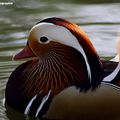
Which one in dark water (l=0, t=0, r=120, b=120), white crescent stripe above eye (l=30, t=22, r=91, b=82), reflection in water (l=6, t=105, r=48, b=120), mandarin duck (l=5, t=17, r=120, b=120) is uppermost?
white crescent stripe above eye (l=30, t=22, r=91, b=82)

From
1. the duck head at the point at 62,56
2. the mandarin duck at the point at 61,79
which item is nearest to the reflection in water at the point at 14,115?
the mandarin duck at the point at 61,79

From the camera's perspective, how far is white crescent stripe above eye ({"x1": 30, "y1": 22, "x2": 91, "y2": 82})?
17.3 feet

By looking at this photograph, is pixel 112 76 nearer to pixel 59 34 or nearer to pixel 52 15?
pixel 59 34

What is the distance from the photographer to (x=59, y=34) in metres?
5.29

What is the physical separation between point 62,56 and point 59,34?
0.55 ft

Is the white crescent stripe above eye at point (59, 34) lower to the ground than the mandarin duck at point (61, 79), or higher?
higher

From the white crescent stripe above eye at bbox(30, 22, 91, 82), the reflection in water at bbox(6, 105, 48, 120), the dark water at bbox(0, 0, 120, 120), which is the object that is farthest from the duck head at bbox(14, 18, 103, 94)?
the dark water at bbox(0, 0, 120, 120)

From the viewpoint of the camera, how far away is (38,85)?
5.44 m

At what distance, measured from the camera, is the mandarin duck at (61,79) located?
5152 mm

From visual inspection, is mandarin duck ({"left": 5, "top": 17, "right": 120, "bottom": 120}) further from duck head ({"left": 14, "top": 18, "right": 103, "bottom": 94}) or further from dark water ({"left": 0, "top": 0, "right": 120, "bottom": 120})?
dark water ({"left": 0, "top": 0, "right": 120, "bottom": 120})

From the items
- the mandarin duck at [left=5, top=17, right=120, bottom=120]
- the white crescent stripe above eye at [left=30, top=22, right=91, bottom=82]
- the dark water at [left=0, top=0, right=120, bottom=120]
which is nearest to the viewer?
the mandarin duck at [left=5, top=17, right=120, bottom=120]

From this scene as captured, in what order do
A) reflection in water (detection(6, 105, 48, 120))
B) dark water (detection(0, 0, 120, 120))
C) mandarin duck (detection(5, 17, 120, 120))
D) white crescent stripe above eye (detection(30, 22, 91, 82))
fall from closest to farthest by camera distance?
1. mandarin duck (detection(5, 17, 120, 120))
2. white crescent stripe above eye (detection(30, 22, 91, 82))
3. reflection in water (detection(6, 105, 48, 120))
4. dark water (detection(0, 0, 120, 120))

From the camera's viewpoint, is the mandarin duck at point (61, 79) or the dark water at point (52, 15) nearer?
the mandarin duck at point (61, 79)

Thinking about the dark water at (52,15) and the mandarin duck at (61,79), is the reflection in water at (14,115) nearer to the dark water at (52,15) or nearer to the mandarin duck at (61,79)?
the mandarin duck at (61,79)
